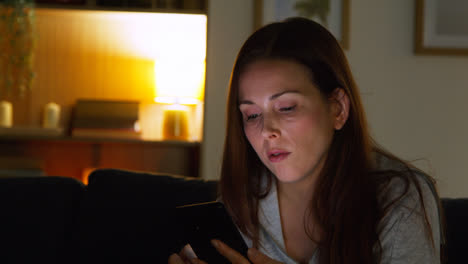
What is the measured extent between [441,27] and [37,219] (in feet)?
6.59

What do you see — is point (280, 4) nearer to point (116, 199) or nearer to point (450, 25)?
point (450, 25)

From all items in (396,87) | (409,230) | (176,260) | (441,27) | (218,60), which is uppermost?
(441,27)

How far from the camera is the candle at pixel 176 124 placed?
→ 2625 mm

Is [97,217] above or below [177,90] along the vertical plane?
below

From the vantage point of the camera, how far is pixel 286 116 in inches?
45.6

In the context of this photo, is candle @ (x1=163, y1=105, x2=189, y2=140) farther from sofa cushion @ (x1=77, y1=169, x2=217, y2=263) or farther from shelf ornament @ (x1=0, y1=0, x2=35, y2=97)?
sofa cushion @ (x1=77, y1=169, x2=217, y2=263)

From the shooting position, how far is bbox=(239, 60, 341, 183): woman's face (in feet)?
3.81

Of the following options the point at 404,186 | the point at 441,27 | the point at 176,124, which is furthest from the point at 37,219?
the point at 441,27

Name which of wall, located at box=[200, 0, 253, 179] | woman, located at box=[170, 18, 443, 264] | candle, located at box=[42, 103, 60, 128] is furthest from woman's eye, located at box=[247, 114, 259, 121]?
candle, located at box=[42, 103, 60, 128]

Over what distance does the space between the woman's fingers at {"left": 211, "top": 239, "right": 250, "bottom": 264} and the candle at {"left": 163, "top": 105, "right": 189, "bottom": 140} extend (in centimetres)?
151

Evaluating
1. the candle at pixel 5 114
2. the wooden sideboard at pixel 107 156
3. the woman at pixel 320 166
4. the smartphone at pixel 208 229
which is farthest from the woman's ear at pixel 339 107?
the candle at pixel 5 114

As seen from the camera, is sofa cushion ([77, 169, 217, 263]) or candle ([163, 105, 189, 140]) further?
candle ([163, 105, 189, 140])

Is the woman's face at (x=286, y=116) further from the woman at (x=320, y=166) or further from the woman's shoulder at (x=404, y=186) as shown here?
the woman's shoulder at (x=404, y=186)

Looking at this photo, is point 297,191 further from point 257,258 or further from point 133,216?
point 133,216
